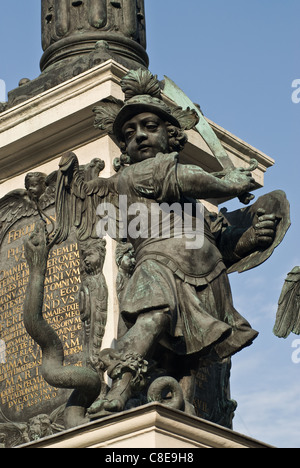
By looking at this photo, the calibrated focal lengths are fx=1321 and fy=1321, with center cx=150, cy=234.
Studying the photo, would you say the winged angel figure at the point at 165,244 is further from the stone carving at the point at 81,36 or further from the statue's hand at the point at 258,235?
the stone carving at the point at 81,36

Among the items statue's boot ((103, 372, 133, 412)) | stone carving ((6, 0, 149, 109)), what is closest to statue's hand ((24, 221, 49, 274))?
statue's boot ((103, 372, 133, 412))

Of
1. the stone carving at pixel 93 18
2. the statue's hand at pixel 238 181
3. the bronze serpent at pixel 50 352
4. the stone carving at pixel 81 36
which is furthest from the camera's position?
the stone carving at pixel 93 18

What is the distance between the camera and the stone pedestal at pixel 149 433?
979cm

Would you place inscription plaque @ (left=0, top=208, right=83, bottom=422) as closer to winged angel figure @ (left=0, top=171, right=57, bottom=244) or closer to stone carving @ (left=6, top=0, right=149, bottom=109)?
winged angel figure @ (left=0, top=171, right=57, bottom=244)

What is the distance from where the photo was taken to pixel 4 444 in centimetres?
1240

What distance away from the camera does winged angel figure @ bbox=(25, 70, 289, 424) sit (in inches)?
425

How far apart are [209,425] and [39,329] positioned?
2.00m

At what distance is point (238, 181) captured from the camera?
11.4 metres

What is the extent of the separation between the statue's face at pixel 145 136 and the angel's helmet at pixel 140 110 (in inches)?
2.1

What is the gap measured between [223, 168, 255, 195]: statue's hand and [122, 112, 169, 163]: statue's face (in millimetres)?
693

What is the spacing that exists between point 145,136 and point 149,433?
9.87 feet

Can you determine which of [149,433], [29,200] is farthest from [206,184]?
[29,200]

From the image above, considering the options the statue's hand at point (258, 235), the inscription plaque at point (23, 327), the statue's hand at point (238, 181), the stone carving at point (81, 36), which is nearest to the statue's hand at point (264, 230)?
the statue's hand at point (258, 235)

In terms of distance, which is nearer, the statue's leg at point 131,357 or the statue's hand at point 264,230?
the statue's leg at point 131,357
